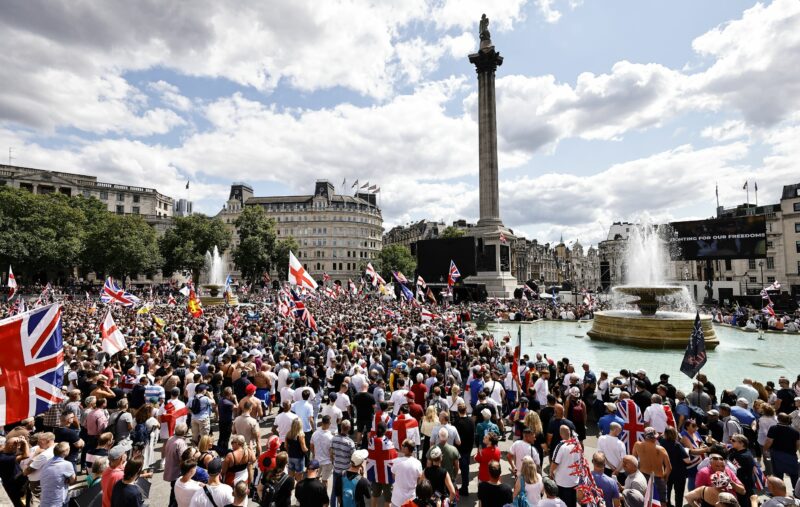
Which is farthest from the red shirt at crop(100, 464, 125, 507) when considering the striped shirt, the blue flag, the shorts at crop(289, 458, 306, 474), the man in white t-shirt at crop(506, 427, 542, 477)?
the blue flag

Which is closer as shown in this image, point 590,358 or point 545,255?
point 590,358

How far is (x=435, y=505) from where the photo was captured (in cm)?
521

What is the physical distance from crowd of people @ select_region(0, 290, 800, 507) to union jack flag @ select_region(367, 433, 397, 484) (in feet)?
0.07

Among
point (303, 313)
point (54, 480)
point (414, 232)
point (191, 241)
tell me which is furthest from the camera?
point (414, 232)

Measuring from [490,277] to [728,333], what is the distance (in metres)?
28.3

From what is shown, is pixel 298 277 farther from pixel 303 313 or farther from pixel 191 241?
pixel 191 241

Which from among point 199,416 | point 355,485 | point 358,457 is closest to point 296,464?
point 355,485

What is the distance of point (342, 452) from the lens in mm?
6484

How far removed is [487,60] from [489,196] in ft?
61.1

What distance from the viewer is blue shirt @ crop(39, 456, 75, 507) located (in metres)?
5.57

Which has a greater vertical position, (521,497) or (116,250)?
(116,250)

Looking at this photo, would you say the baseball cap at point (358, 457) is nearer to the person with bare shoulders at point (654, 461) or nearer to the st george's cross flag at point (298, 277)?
the person with bare shoulders at point (654, 461)

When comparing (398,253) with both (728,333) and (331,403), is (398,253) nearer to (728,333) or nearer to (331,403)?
(728,333)

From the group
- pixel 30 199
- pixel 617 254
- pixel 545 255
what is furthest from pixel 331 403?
pixel 545 255
